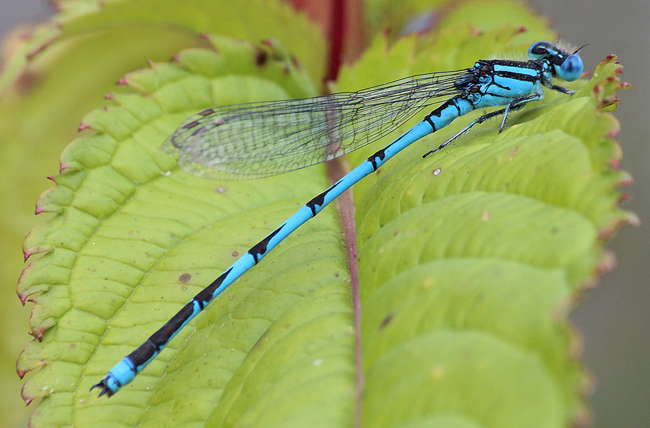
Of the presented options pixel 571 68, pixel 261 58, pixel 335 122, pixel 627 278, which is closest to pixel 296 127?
pixel 335 122

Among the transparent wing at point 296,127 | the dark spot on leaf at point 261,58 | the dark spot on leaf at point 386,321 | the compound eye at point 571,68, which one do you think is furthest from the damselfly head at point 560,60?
the dark spot on leaf at point 386,321

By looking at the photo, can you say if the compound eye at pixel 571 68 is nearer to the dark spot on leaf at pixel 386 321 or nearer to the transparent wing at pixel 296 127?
the transparent wing at pixel 296 127

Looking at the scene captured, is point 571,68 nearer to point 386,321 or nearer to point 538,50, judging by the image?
point 538,50

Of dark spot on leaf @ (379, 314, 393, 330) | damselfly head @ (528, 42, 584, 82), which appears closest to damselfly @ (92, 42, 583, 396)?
damselfly head @ (528, 42, 584, 82)

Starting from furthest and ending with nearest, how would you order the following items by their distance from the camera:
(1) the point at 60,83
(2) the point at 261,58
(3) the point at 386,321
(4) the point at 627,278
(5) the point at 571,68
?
(4) the point at 627,278
(1) the point at 60,83
(2) the point at 261,58
(5) the point at 571,68
(3) the point at 386,321

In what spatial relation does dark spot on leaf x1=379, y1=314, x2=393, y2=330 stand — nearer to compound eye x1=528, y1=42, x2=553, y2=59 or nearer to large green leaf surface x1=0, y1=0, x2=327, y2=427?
compound eye x1=528, y1=42, x2=553, y2=59

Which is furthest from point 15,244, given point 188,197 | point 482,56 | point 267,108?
point 482,56
